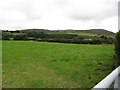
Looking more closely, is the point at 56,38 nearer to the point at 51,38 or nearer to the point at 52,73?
the point at 51,38

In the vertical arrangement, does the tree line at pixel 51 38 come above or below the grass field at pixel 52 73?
above

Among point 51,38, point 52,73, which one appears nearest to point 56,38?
point 51,38

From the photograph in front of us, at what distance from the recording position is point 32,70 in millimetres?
15031

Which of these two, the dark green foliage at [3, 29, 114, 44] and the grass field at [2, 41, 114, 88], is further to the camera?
the dark green foliage at [3, 29, 114, 44]

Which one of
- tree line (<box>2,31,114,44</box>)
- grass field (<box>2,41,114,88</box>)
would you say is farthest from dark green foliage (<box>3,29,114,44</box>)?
grass field (<box>2,41,114,88</box>)

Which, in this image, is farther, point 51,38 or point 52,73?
point 51,38

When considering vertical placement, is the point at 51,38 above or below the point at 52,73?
above

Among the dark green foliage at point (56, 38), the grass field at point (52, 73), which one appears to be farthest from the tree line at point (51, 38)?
the grass field at point (52, 73)

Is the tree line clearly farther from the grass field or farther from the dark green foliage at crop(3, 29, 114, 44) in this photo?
the grass field

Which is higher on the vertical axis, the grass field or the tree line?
the tree line

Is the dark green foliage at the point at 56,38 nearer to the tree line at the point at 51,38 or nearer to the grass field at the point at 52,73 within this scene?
the tree line at the point at 51,38

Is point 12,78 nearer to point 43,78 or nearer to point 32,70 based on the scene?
point 43,78

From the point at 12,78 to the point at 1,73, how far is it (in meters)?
1.18

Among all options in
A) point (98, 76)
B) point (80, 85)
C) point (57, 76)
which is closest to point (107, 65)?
point (98, 76)
